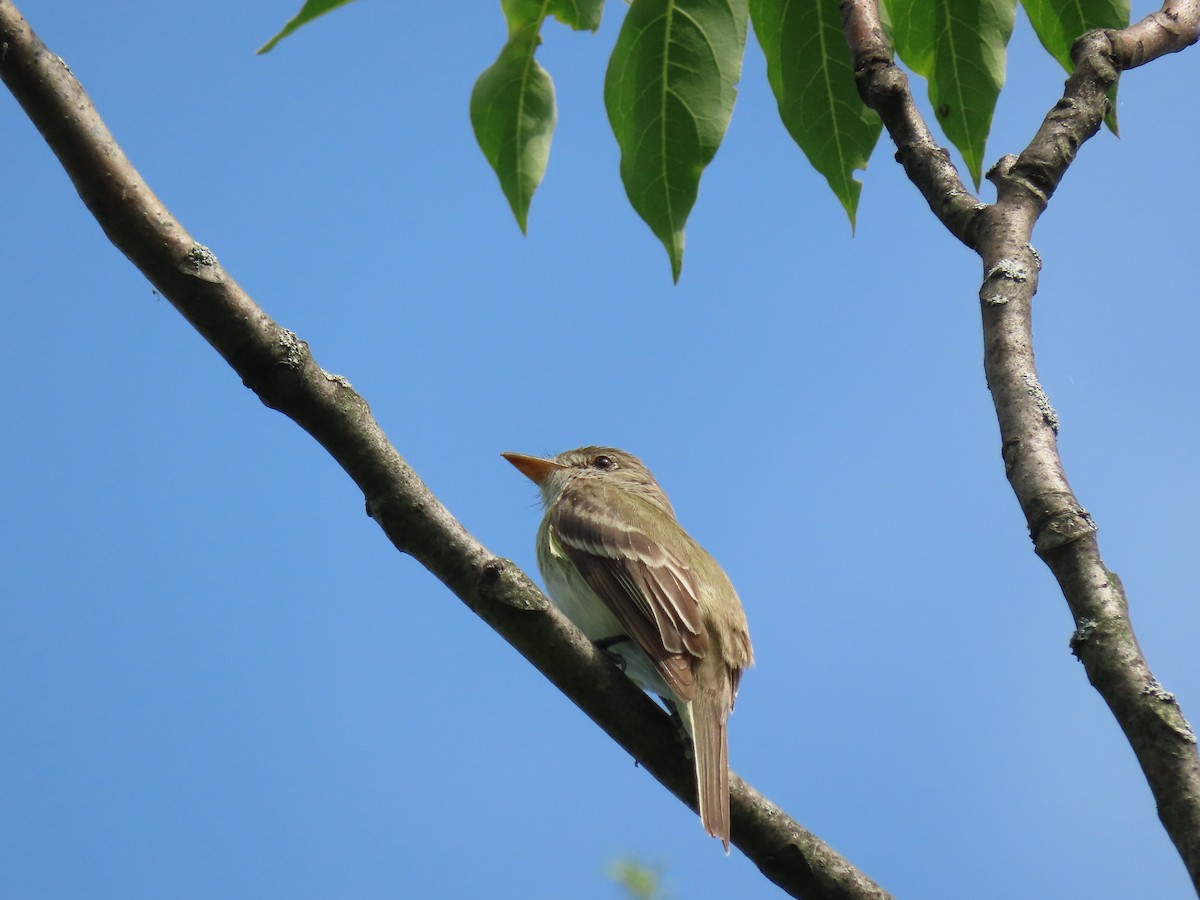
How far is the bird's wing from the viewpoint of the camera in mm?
4941

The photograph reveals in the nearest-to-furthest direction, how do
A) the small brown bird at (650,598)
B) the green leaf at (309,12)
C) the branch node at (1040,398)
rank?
1. the branch node at (1040,398)
2. the green leaf at (309,12)
3. the small brown bird at (650,598)

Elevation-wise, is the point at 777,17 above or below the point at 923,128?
above

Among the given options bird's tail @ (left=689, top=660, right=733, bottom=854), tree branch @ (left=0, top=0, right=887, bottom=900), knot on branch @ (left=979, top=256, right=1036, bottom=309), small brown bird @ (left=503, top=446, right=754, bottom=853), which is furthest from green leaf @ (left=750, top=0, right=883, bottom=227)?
small brown bird @ (left=503, top=446, right=754, bottom=853)

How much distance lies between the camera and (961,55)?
3258 millimetres

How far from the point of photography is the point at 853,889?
318 centimetres

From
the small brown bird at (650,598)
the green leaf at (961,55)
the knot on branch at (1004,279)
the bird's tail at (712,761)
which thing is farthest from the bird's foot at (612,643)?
the knot on branch at (1004,279)

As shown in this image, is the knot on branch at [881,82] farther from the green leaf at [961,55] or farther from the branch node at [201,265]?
the branch node at [201,265]

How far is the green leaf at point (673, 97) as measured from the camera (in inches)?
119

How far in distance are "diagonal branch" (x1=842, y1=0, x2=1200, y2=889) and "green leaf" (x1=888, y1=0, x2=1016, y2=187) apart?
203mm

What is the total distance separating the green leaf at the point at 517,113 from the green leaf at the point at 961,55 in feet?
3.34

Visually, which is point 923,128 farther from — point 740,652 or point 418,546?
point 740,652

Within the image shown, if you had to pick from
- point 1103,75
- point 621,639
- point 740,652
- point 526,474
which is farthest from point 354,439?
point 526,474

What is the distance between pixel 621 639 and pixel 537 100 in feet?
9.20

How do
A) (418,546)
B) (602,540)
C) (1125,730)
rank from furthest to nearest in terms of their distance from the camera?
(602,540) < (418,546) < (1125,730)
